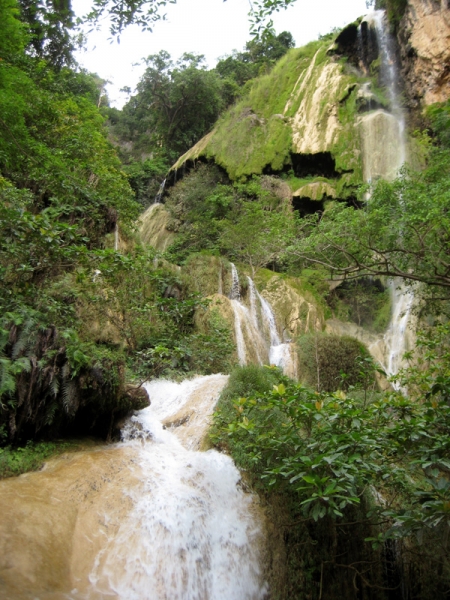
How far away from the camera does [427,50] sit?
19859 millimetres

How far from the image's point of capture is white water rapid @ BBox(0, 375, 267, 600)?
12.4 ft

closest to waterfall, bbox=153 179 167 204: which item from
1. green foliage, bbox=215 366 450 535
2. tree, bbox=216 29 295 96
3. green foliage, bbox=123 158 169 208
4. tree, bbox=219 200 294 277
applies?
green foliage, bbox=123 158 169 208

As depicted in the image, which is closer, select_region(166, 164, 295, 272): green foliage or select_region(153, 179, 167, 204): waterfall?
select_region(166, 164, 295, 272): green foliage

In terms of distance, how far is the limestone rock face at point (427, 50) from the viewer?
19406 mm

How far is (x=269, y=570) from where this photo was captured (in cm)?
469

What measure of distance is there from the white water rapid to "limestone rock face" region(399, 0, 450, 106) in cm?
2003

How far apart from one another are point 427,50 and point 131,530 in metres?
23.0

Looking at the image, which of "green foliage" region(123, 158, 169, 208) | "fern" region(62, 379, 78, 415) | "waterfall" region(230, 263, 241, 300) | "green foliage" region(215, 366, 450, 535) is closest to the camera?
"green foliage" region(215, 366, 450, 535)

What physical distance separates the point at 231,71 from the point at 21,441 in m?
32.6

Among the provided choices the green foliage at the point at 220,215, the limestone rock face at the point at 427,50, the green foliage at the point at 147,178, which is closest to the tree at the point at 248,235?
the green foliage at the point at 220,215

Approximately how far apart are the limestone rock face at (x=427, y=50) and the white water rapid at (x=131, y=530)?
2003cm

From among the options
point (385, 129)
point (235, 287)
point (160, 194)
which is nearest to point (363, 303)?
point (235, 287)

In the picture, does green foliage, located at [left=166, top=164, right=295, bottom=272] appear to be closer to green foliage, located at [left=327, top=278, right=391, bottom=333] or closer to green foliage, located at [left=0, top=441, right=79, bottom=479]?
green foliage, located at [left=327, top=278, right=391, bottom=333]

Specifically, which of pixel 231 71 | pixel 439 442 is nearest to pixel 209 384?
pixel 439 442
